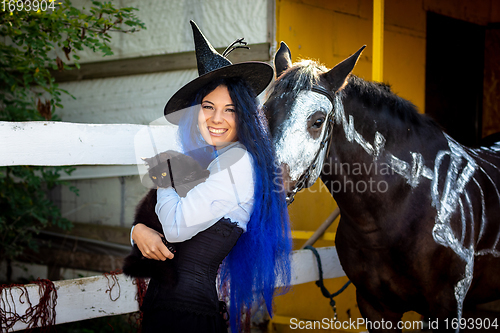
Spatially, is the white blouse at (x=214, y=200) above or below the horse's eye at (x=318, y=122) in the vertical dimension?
below

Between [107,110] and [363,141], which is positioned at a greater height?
[107,110]

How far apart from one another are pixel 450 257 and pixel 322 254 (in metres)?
1.14

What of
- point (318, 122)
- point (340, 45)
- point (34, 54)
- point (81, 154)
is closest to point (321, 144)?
point (318, 122)

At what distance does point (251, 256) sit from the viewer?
166 cm

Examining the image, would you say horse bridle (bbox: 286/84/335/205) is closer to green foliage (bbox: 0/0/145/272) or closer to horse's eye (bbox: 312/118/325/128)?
horse's eye (bbox: 312/118/325/128)

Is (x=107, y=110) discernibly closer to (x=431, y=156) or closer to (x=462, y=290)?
(x=431, y=156)

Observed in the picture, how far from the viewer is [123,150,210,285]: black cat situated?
1.56m

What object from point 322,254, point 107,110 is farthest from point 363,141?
point 107,110

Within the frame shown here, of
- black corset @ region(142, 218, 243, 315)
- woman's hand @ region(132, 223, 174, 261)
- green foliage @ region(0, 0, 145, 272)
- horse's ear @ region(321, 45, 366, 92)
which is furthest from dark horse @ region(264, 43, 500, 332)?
green foliage @ region(0, 0, 145, 272)

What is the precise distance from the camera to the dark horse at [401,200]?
7.54 feet

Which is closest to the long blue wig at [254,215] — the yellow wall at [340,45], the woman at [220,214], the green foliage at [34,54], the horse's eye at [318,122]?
the woman at [220,214]

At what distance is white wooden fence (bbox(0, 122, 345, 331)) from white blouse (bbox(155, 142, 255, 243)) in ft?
1.32

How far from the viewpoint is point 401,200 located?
2369 mm

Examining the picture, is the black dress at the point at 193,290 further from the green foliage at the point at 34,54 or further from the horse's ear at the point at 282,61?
the green foliage at the point at 34,54
